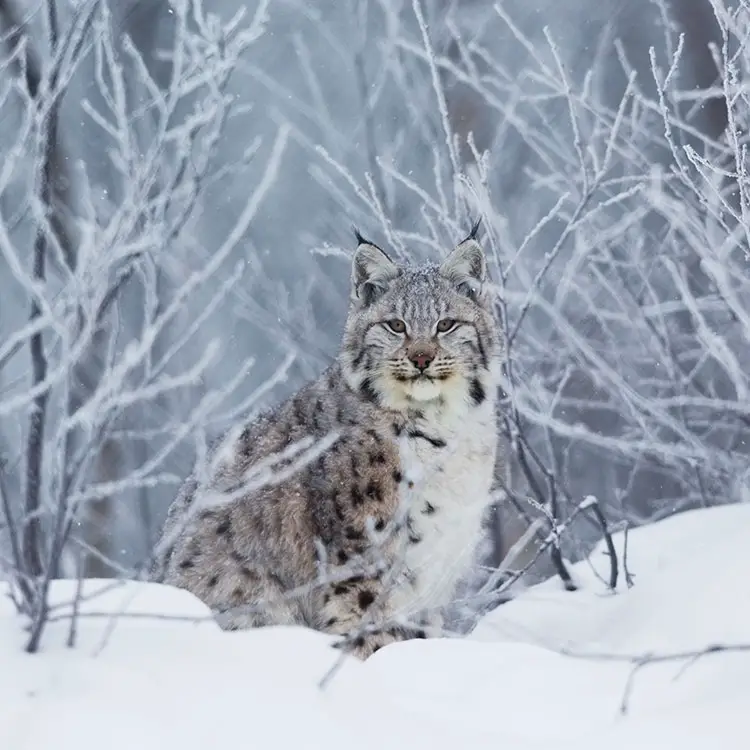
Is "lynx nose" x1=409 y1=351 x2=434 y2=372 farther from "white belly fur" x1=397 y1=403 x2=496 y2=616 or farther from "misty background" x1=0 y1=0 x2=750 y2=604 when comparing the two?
"misty background" x1=0 y1=0 x2=750 y2=604

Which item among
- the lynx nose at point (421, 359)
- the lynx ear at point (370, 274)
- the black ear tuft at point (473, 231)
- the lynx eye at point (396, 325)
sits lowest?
the lynx nose at point (421, 359)

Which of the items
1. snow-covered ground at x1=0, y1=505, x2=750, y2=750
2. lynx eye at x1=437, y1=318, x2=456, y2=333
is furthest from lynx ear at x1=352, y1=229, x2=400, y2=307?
snow-covered ground at x1=0, y1=505, x2=750, y2=750

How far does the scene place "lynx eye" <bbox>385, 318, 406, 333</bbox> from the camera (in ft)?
17.5

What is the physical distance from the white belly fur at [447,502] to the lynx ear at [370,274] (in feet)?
2.12

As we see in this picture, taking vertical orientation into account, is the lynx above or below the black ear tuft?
below

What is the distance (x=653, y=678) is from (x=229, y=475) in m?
2.42

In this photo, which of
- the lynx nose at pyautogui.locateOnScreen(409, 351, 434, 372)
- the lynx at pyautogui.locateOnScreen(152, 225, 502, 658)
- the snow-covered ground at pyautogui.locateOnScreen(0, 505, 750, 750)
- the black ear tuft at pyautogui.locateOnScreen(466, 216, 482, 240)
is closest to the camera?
the snow-covered ground at pyautogui.locateOnScreen(0, 505, 750, 750)

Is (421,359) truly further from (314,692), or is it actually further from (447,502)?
(314,692)

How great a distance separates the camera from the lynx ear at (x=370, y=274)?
5.39 metres

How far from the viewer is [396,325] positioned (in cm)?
534

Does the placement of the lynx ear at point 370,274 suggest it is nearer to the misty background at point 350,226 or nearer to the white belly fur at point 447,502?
the misty background at point 350,226

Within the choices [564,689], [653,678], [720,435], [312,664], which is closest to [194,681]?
[312,664]

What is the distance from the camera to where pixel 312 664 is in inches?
114

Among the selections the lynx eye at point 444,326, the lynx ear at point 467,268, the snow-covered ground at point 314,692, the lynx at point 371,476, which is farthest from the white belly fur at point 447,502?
the snow-covered ground at point 314,692
